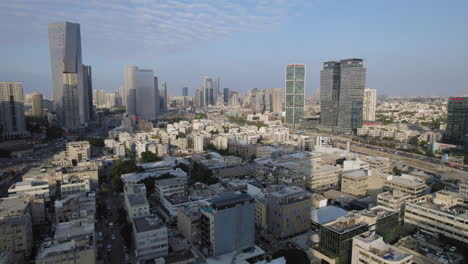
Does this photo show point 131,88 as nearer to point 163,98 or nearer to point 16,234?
point 163,98

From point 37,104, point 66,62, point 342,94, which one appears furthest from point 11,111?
point 342,94

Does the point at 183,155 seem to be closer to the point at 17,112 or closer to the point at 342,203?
the point at 342,203

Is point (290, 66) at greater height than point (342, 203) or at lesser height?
greater

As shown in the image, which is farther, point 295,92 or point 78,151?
point 295,92

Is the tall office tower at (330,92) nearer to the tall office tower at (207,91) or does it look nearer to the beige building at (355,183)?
the beige building at (355,183)

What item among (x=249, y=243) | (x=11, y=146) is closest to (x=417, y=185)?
(x=249, y=243)

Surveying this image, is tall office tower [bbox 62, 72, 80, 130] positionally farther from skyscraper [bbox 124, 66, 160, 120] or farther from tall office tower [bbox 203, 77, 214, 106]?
tall office tower [bbox 203, 77, 214, 106]
